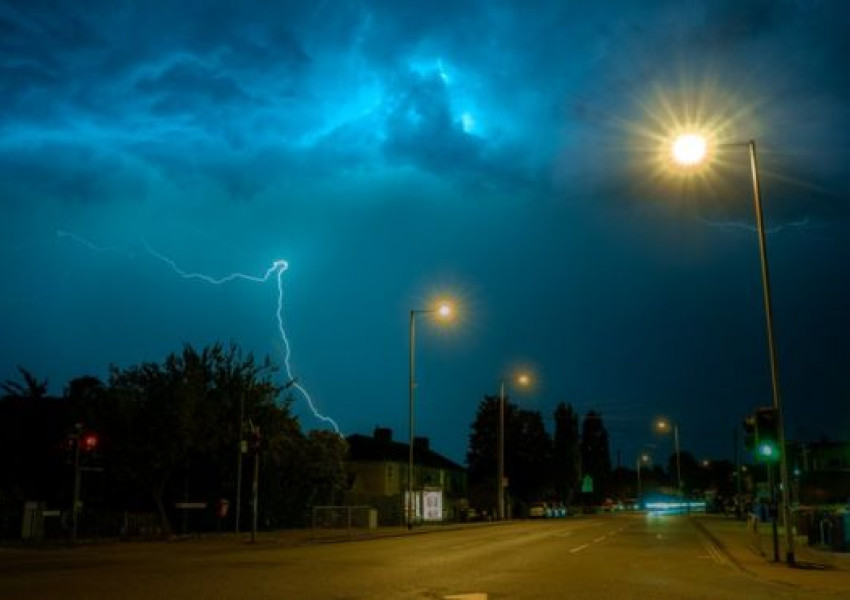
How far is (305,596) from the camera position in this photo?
14852 mm

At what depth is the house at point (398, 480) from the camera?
5819cm

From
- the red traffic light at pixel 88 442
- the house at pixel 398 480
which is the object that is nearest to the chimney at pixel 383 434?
the house at pixel 398 480

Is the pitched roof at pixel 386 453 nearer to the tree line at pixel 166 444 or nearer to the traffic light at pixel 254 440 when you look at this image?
the tree line at pixel 166 444

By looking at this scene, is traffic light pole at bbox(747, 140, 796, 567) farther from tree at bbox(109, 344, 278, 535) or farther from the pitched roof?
the pitched roof

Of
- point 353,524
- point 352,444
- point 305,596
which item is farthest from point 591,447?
point 305,596

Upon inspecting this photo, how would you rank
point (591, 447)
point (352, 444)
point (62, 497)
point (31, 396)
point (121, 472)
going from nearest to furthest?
point (121, 472)
point (62, 497)
point (31, 396)
point (352, 444)
point (591, 447)

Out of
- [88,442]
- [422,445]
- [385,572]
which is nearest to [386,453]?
[422,445]

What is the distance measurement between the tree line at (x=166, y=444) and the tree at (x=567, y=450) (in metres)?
56.0

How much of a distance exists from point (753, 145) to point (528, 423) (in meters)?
65.8

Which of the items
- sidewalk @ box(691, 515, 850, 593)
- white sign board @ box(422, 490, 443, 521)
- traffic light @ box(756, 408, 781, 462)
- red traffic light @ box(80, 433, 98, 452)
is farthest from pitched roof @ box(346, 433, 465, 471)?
traffic light @ box(756, 408, 781, 462)

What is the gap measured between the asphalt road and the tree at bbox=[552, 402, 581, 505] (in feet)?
245

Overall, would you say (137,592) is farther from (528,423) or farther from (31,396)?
(528,423)

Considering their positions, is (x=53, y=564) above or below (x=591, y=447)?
below

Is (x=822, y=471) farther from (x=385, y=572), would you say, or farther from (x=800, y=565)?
(x=385, y=572)
